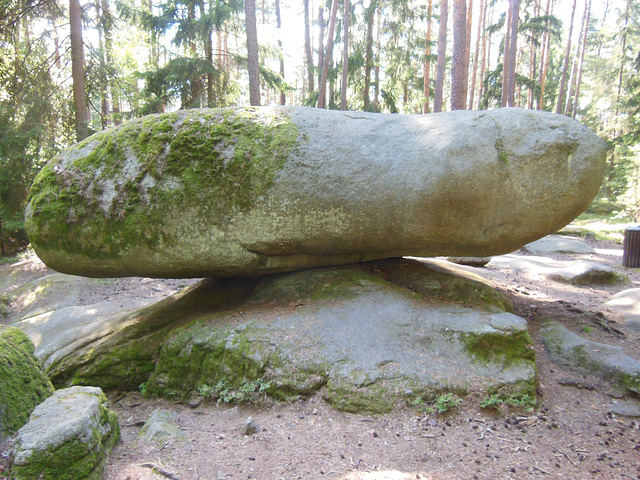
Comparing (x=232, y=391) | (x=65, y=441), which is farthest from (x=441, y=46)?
(x=65, y=441)

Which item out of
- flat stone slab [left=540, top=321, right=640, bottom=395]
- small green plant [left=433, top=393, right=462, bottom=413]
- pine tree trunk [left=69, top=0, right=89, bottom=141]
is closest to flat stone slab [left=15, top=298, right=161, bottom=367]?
small green plant [left=433, top=393, right=462, bottom=413]

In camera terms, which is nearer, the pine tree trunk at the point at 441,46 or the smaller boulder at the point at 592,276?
the smaller boulder at the point at 592,276

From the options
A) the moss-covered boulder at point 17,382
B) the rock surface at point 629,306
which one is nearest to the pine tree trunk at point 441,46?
the rock surface at point 629,306

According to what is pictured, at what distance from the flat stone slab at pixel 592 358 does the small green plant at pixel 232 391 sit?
10.1ft

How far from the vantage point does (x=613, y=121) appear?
18.3 meters

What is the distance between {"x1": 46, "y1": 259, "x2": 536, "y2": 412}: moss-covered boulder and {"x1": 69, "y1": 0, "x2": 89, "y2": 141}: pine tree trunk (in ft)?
23.7

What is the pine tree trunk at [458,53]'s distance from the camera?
8305 mm

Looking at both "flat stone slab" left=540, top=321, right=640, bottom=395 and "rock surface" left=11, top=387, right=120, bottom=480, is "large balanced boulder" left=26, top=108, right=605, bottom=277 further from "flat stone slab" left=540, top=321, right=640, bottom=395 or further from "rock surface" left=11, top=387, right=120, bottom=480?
"rock surface" left=11, top=387, right=120, bottom=480

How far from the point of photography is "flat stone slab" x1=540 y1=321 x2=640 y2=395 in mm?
3625

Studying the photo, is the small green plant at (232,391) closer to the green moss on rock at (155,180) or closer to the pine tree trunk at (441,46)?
the green moss on rock at (155,180)

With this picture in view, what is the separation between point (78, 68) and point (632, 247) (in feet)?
45.9

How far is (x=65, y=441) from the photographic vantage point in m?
2.36

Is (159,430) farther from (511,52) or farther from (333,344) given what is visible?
(511,52)

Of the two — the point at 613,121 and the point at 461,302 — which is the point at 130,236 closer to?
the point at 461,302
